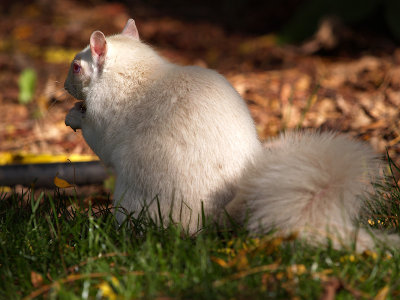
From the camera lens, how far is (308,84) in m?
4.79

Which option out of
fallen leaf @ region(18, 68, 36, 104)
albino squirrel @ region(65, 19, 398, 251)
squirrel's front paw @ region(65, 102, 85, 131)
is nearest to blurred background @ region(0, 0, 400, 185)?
fallen leaf @ region(18, 68, 36, 104)

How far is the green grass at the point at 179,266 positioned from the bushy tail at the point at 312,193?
7 cm

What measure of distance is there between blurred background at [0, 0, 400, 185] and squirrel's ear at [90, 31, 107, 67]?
1.77 ft

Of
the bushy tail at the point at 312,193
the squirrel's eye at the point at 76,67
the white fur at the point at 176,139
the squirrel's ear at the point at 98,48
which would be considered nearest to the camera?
the bushy tail at the point at 312,193

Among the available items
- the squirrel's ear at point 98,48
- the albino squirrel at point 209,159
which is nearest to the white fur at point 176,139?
the albino squirrel at point 209,159

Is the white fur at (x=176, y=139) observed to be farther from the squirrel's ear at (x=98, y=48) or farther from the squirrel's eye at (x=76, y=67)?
the squirrel's eye at (x=76, y=67)

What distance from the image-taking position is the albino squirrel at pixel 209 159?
1853 millimetres

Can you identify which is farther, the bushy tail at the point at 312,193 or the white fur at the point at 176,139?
the white fur at the point at 176,139

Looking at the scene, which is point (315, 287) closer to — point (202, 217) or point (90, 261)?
point (202, 217)

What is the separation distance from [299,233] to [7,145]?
3.16 metres

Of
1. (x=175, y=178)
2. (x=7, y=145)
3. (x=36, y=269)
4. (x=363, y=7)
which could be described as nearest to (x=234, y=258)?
(x=175, y=178)

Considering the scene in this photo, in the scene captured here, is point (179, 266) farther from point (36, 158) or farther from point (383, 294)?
point (36, 158)

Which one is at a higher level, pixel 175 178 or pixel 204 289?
pixel 175 178

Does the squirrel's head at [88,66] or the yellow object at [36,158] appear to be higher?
the squirrel's head at [88,66]
